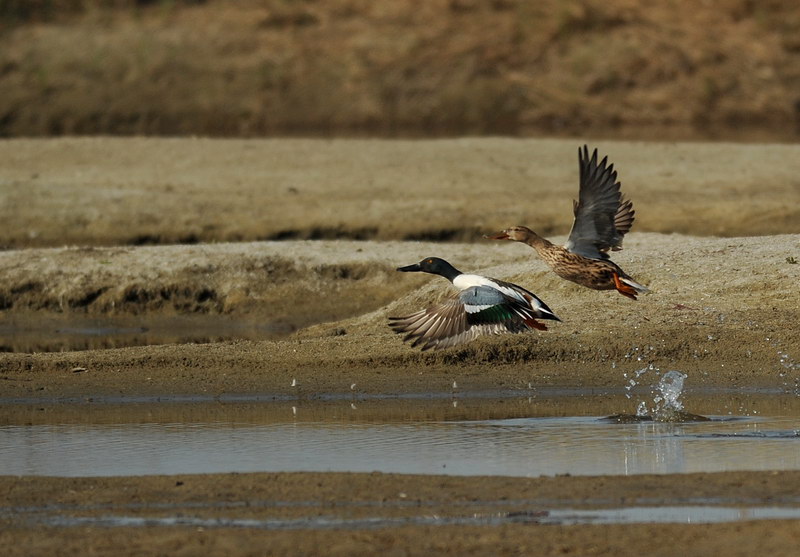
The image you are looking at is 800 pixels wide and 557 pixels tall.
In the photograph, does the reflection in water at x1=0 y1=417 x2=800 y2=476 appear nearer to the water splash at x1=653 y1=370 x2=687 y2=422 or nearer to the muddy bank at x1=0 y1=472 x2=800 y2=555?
the water splash at x1=653 y1=370 x2=687 y2=422

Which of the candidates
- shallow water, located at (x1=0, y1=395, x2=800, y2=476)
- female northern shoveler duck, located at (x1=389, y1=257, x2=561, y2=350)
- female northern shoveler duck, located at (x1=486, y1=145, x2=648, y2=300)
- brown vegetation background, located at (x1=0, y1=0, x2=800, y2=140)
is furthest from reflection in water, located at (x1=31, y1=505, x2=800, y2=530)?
brown vegetation background, located at (x1=0, y1=0, x2=800, y2=140)

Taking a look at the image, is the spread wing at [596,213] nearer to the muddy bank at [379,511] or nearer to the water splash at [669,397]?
the water splash at [669,397]

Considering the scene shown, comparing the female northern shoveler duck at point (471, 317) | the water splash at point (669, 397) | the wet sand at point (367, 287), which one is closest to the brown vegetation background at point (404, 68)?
the wet sand at point (367, 287)

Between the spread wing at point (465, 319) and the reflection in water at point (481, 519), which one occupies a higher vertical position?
the spread wing at point (465, 319)

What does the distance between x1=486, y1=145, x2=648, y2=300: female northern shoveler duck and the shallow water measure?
0.94m

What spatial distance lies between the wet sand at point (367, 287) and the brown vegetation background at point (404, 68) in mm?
3245

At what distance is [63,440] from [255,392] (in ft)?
7.16

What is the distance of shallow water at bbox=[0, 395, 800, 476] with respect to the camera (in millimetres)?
8688

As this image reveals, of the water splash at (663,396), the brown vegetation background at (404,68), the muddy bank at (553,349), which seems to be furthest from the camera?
the brown vegetation background at (404,68)

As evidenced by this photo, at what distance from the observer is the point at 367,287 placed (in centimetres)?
1582

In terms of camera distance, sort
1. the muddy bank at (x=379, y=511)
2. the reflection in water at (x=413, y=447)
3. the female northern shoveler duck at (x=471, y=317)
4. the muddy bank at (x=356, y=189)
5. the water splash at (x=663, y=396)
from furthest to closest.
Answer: the muddy bank at (x=356, y=189) < the water splash at (x=663, y=396) < the female northern shoveler duck at (x=471, y=317) < the reflection in water at (x=413, y=447) < the muddy bank at (x=379, y=511)

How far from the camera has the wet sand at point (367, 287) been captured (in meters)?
7.61

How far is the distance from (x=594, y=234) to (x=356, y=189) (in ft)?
32.7

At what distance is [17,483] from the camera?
314 inches
